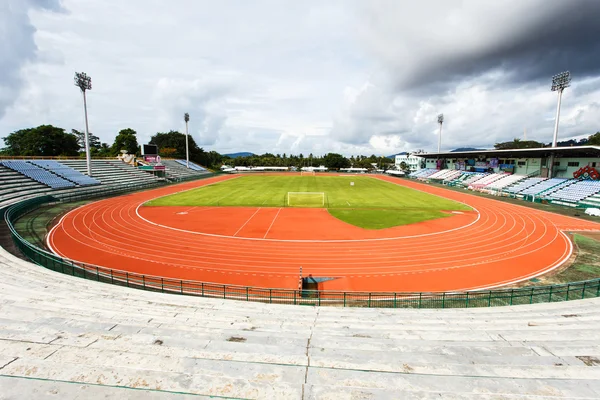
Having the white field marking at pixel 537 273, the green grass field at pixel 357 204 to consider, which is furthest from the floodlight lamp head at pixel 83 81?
the white field marking at pixel 537 273

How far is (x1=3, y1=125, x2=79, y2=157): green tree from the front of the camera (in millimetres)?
76688

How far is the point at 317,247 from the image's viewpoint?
72.9 feet

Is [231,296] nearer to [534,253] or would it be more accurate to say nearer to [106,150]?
[534,253]

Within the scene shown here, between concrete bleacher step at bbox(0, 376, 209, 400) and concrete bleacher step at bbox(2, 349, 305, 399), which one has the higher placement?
concrete bleacher step at bbox(0, 376, 209, 400)

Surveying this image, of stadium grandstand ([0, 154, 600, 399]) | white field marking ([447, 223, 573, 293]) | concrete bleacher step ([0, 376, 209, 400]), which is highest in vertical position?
concrete bleacher step ([0, 376, 209, 400])

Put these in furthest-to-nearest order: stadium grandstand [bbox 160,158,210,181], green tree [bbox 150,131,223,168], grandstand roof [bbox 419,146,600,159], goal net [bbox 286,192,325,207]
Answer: green tree [bbox 150,131,223,168]
stadium grandstand [bbox 160,158,210,181]
grandstand roof [bbox 419,146,600,159]
goal net [bbox 286,192,325,207]

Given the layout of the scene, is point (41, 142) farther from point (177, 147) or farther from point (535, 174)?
point (535, 174)

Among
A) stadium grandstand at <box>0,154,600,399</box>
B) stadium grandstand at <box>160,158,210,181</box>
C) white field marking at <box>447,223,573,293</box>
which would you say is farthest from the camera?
stadium grandstand at <box>160,158,210,181</box>

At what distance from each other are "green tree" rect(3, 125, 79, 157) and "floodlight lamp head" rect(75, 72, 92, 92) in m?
44.3

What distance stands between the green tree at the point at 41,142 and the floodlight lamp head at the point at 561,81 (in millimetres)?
115934

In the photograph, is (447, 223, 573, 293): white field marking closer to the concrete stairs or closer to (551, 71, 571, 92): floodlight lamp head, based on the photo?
the concrete stairs

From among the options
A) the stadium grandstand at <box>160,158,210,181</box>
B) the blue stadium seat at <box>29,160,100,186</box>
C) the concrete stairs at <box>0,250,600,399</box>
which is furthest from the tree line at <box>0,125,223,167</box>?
the concrete stairs at <box>0,250,600,399</box>

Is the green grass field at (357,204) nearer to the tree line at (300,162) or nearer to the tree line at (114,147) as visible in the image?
the tree line at (114,147)

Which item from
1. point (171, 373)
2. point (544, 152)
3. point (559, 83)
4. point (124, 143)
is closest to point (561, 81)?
point (559, 83)
